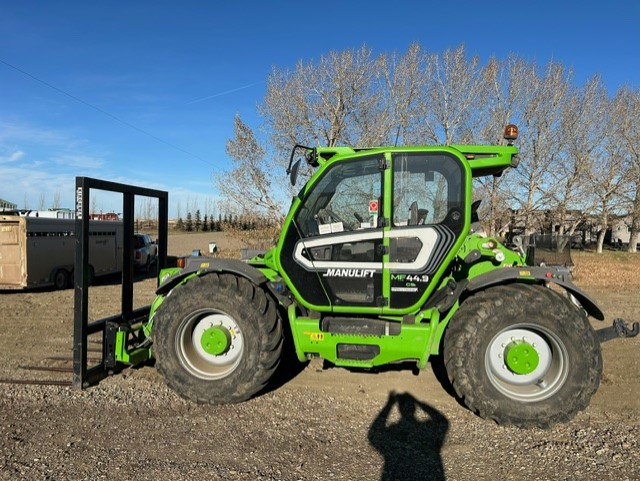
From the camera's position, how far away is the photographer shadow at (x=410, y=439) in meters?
3.58

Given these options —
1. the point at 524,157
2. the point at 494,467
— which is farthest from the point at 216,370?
the point at 524,157

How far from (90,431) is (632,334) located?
4885mm

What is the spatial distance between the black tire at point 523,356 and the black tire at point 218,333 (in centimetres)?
172

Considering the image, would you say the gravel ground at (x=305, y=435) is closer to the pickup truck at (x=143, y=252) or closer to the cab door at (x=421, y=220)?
the cab door at (x=421, y=220)

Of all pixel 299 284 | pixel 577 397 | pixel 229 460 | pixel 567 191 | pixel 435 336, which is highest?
pixel 567 191

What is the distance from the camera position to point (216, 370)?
507 centimetres

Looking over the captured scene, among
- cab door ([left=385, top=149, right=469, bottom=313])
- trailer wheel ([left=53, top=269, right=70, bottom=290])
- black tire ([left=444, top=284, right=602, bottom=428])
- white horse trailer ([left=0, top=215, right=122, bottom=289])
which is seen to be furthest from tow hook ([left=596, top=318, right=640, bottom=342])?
trailer wheel ([left=53, top=269, right=70, bottom=290])

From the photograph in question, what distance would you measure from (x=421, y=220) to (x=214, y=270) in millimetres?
2127

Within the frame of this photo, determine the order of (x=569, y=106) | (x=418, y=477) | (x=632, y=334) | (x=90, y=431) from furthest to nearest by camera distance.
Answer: (x=569, y=106) → (x=632, y=334) → (x=90, y=431) → (x=418, y=477)

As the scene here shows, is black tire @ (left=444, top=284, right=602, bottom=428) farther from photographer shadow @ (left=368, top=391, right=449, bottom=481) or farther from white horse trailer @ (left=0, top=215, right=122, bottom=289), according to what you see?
white horse trailer @ (left=0, top=215, right=122, bottom=289)

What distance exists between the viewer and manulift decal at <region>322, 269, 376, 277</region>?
470 centimetres

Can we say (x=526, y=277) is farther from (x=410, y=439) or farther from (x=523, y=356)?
(x=410, y=439)

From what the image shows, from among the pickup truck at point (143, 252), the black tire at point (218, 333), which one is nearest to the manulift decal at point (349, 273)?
the black tire at point (218, 333)

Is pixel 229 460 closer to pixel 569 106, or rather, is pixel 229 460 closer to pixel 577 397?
pixel 577 397
